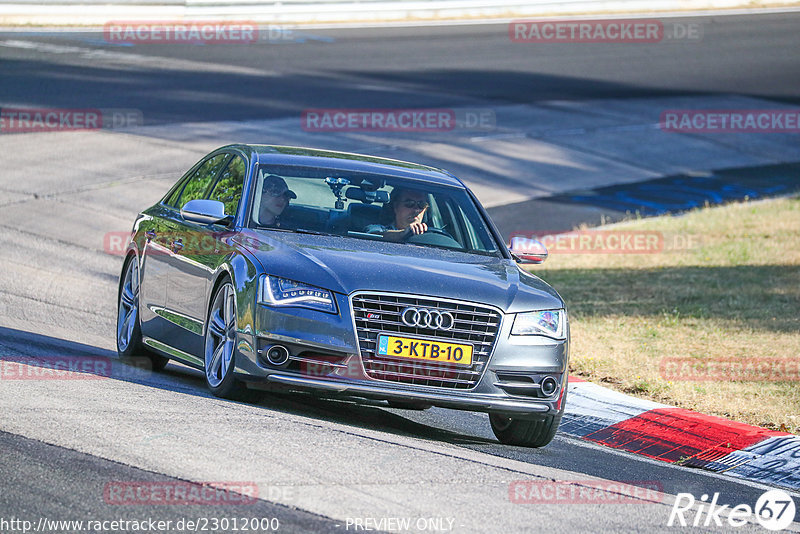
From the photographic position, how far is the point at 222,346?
7.75 metres

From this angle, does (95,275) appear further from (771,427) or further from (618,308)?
(771,427)

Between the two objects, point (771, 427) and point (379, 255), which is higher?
point (379, 255)

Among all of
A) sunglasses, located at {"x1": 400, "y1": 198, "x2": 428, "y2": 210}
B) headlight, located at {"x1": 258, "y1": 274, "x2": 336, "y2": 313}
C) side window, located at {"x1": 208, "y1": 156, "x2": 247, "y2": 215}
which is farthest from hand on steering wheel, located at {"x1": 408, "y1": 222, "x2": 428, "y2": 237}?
headlight, located at {"x1": 258, "y1": 274, "x2": 336, "y2": 313}

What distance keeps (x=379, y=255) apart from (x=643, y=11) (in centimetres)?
3655

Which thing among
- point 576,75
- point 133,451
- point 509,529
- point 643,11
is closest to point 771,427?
point 509,529

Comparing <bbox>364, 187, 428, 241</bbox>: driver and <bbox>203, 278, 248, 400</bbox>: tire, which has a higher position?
<bbox>364, 187, 428, 241</bbox>: driver

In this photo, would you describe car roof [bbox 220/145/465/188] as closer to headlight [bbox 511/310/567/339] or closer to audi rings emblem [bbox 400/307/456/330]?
headlight [bbox 511/310/567/339]

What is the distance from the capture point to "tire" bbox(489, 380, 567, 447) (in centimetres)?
780

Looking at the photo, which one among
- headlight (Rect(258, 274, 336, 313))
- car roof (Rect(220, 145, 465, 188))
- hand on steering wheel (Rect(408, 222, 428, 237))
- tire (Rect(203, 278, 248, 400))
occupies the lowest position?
tire (Rect(203, 278, 248, 400))

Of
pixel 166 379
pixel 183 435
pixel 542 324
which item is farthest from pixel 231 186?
pixel 183 435

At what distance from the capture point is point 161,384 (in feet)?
27.4

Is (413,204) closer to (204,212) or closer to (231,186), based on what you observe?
(231,186)

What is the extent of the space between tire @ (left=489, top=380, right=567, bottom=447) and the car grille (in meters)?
0.50

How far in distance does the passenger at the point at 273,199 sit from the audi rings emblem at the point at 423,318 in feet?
4.57
